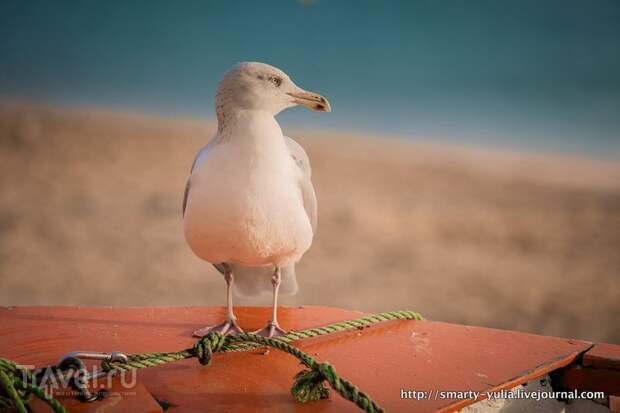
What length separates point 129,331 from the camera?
2621 millimetres

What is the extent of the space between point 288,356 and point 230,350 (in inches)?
10.5

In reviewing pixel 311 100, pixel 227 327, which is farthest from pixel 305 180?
pixel 227 327

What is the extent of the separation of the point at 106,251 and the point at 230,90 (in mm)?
9374

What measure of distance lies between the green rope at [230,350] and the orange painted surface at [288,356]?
0.07m

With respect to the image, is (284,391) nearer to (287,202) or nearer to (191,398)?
(191,398)

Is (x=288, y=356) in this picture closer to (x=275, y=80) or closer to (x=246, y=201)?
(x=246, y=201)

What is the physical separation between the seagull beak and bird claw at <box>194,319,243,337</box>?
1.16 meters

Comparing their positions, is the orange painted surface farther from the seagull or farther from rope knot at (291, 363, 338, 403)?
the seagull

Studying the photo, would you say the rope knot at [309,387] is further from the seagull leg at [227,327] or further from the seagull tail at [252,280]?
the seagull tail at [252,280]

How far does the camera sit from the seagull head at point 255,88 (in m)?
2.68

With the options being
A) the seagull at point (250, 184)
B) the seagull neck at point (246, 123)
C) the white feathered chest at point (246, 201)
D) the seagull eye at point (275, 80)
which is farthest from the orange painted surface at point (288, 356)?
the seagull eye at point (275, 80)

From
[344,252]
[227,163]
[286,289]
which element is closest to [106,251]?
[344,252]

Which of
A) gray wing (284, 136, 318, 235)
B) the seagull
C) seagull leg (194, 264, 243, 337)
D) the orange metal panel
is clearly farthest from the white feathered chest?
the orange metal panel

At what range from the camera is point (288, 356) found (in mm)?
2314
